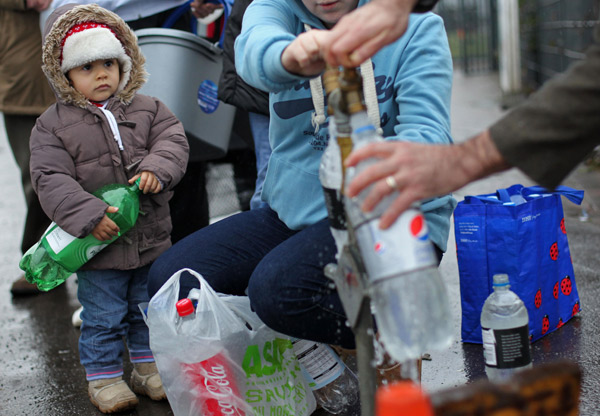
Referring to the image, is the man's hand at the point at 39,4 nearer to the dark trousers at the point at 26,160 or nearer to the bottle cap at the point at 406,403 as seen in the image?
the dark trousers at the point at 26,160

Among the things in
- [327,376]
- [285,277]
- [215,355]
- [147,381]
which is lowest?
[147,381]

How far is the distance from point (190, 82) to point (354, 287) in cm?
231

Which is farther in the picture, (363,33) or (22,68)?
(22,68)

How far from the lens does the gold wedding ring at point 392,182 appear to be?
5.09ft

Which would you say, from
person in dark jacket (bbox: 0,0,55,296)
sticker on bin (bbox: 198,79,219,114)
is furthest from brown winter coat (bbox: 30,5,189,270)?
person in dark jacket (bbox: 0,0,55,296)

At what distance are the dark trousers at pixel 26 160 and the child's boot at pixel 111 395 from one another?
5.68ft

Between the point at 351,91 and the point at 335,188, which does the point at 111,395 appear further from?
the point at 351,91

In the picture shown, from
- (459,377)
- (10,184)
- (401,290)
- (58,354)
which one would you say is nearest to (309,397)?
(459,377)

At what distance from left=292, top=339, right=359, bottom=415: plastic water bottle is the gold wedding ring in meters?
1.20

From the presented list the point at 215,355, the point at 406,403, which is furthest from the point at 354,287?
the point at 215,355

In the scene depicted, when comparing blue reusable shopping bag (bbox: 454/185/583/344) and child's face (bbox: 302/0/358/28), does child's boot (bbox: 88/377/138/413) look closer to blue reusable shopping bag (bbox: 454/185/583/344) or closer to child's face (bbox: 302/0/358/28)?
blue reusable shopping bag (bbox: 454/185/583/344)

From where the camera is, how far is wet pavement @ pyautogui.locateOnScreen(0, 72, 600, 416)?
3062 mm

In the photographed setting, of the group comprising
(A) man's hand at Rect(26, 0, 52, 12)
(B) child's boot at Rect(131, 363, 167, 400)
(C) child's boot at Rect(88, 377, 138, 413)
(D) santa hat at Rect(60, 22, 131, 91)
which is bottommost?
(B) child's boot at Rect(131, 363, 167, 400)

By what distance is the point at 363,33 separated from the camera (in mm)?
1646
